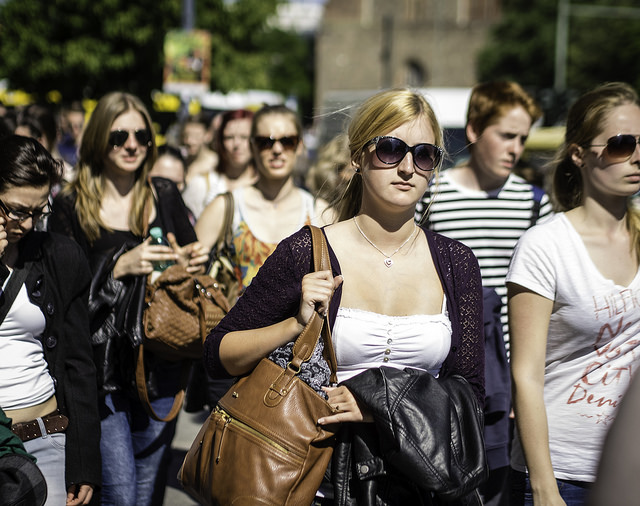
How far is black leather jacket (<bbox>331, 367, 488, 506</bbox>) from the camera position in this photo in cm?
223

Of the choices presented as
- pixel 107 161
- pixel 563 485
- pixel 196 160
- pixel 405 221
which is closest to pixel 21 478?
pixel 405 221

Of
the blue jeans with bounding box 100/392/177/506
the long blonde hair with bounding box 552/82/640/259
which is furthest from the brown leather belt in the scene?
the long blonde hair with bounding box 552/82/640/259

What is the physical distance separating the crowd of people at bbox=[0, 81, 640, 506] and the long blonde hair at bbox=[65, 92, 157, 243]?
13 millimetres

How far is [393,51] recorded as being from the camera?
2404 inches

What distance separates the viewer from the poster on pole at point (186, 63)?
42.8 ft

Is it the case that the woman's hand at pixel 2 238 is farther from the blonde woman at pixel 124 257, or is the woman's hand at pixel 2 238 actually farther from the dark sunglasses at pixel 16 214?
the blonde woman at pixel 124 257

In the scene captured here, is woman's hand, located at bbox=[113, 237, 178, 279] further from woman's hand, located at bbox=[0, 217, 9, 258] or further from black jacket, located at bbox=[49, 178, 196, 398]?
→ woman's hand, located at bbox=[0, 217, 9, 258]

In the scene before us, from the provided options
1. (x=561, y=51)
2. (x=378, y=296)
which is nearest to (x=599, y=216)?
(x=378, y=296)

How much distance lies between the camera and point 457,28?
200 ft

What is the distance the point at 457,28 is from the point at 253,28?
37.9 meters

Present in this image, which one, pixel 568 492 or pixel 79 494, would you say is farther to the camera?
pixel 79 494

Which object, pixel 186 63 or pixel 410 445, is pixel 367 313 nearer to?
pixel 410 445

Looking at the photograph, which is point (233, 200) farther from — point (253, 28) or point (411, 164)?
point (253, 28)

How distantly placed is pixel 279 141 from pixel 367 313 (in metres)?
2.29
